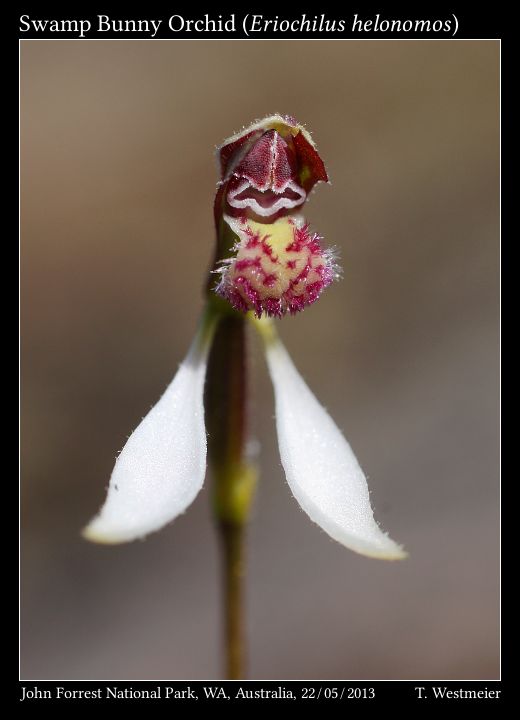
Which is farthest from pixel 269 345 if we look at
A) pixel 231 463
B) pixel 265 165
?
pixel 265 165

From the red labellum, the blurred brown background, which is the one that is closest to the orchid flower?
the red labellum

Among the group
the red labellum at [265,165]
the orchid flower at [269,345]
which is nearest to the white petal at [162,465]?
the orchid flower at [269,345]

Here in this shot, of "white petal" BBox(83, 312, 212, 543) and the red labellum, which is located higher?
the red labellum

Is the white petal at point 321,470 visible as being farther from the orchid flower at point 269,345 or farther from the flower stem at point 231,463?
the flower stem at point 231,463

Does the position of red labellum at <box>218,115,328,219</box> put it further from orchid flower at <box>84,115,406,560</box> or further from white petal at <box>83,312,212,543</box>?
white petal at <box>83,312,212,543</box>

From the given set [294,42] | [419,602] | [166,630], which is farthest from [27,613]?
[294,42]
